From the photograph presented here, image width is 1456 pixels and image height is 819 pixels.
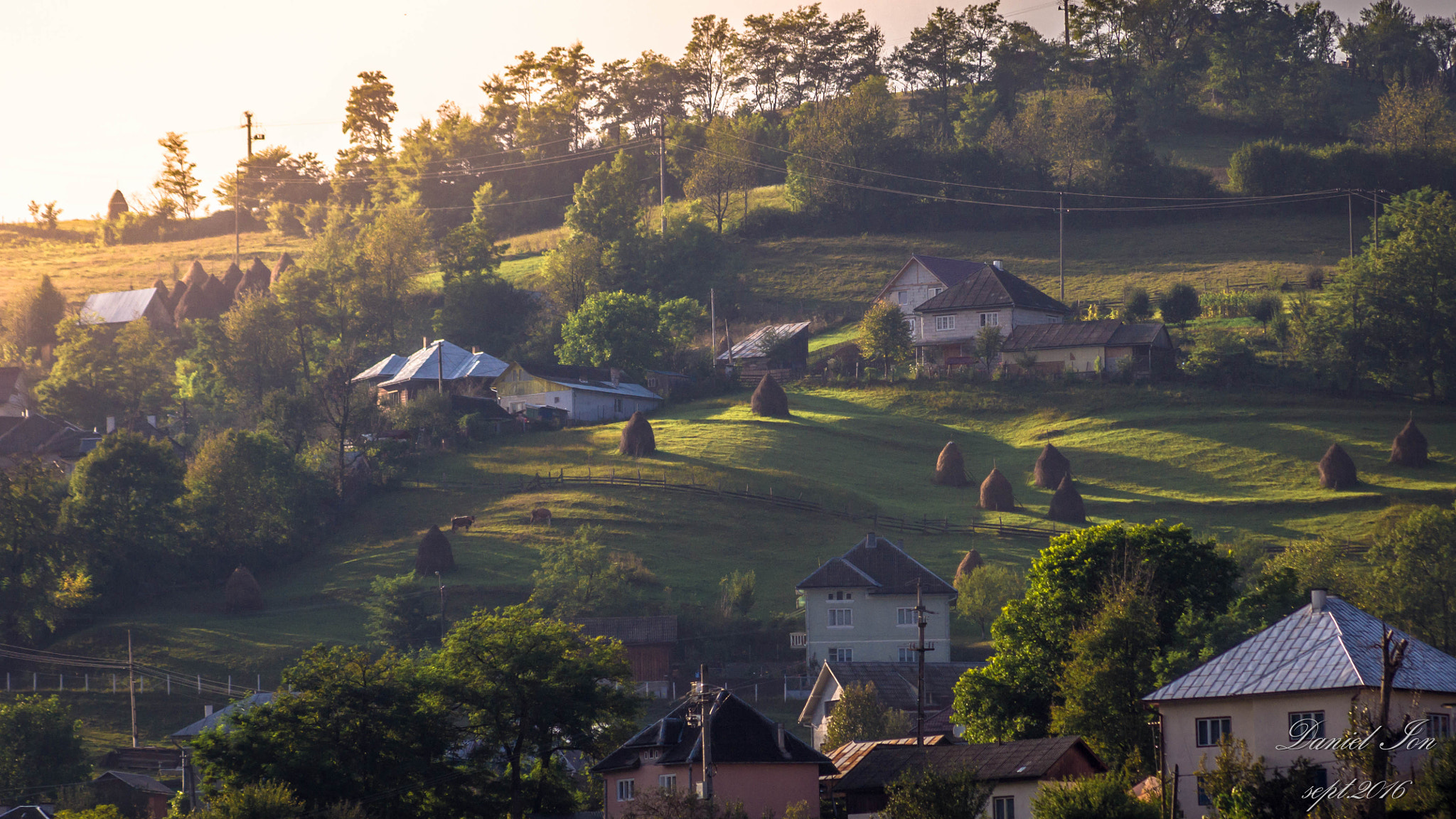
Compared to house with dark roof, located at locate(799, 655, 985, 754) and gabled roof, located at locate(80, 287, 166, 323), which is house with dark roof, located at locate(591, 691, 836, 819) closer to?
house with dark roof, located at locate(799, 655, 985, 754)

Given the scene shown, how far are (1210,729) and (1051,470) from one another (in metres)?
45.2

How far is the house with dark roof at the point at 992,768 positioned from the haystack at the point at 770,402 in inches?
2007

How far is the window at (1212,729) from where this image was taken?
37094 millimetres

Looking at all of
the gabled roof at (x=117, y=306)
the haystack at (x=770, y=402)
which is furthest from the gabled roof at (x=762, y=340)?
the gabled roof at (x=117, y=306)

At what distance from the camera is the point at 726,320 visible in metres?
121

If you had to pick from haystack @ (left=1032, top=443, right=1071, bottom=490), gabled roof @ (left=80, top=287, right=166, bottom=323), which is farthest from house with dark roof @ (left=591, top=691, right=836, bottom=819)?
gabled roof @ (left=80, top=287, right=166, bottom=323)

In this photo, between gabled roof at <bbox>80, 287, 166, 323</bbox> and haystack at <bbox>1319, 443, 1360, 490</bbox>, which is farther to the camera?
gabled roof at <bbox>80, 287, 166, 323</bbox>

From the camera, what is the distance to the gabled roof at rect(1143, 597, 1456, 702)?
3534 cm

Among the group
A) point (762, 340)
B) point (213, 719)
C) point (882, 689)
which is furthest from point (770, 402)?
point (213, 719)

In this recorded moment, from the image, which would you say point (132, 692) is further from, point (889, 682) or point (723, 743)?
point (889, 682)

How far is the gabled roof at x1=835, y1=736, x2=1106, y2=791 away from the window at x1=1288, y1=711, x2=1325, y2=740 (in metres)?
5.64

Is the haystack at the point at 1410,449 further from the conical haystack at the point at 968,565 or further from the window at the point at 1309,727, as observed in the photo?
the window at the point at 1309,727

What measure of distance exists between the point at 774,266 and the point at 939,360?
2630cm

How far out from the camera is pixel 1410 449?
80.9 metres
